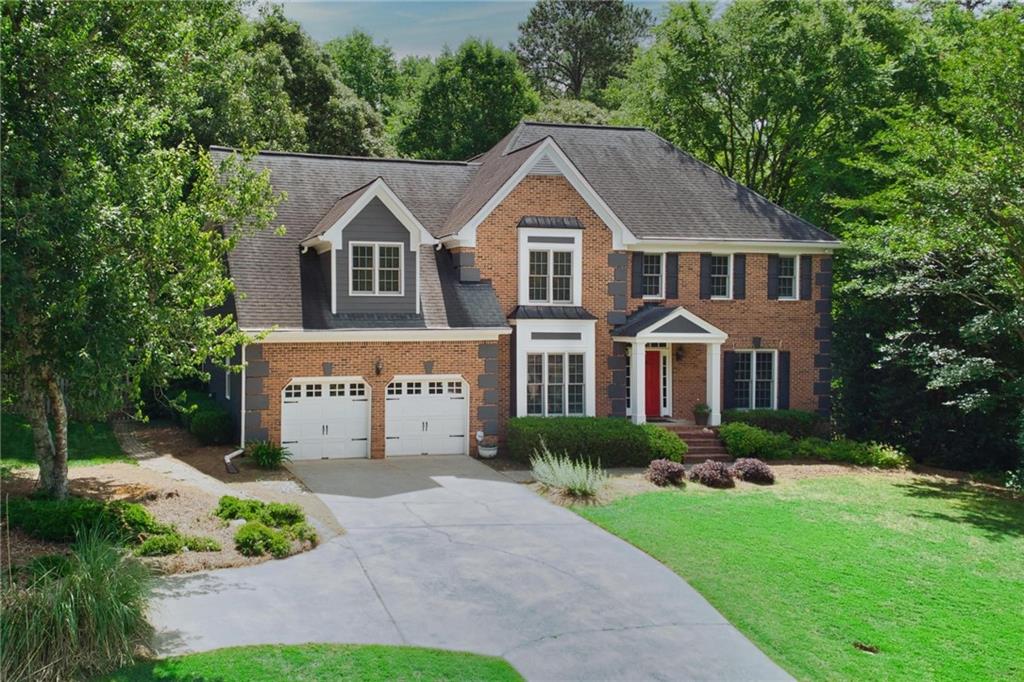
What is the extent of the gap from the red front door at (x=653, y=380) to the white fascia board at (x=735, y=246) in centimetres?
318

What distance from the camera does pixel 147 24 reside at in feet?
57.4

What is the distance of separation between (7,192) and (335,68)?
3404 cm

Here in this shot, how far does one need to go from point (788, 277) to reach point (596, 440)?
9.74 metres

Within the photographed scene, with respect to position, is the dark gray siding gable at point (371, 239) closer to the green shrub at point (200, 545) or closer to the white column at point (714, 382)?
the green shrub at point (200, 545)

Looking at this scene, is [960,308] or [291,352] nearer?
[291,352]

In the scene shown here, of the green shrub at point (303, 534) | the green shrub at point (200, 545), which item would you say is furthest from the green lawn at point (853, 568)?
the green shrub at point (200, 545)

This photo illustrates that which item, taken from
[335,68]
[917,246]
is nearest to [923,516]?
[917,246]

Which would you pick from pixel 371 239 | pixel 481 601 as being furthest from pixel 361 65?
pixel 481 601

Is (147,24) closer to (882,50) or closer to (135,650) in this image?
(135,650)

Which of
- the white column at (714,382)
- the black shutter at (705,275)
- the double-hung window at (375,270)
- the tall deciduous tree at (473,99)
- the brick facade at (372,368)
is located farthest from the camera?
the tall deciduous tree at (473,99)

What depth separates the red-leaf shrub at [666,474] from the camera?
71.8ft

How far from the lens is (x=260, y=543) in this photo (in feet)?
48.8

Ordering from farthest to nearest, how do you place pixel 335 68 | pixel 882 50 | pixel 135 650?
pixel 335 68
pixel 882 50
pixel 135 650

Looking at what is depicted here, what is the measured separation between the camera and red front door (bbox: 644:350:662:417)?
92.6 feet
